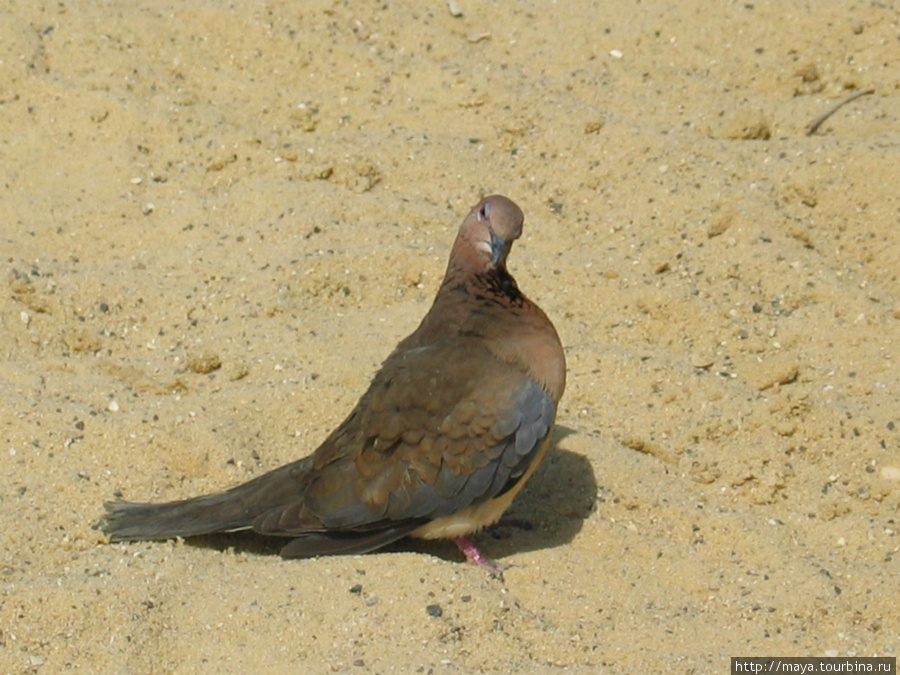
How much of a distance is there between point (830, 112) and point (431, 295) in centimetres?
219

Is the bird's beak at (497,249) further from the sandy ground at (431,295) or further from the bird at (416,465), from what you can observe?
the sandy ground at (431,295)

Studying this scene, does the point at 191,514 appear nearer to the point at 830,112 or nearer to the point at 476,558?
the point at 476,558

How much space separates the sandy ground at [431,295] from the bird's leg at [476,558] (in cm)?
8

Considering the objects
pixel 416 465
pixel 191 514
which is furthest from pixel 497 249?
pixel 191 514

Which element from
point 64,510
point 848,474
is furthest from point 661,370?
→ point 64,510

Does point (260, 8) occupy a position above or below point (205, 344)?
above

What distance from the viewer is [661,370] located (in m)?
5.30

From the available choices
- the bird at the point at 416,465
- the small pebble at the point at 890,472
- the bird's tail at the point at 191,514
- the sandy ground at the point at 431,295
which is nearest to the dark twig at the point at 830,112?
the sandy ground at the point at 431,295

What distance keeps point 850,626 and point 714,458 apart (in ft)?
3.16

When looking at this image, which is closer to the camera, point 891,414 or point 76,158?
point 891,414

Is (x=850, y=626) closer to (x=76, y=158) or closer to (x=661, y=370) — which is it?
(x=661, y=370)

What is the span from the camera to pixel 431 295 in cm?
583

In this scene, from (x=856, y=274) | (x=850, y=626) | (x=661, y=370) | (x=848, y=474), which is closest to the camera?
(x=850, y=626)

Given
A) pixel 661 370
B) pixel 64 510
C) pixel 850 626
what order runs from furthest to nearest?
pixel 661 370 → pixel 64 510 → pixel 850 626
